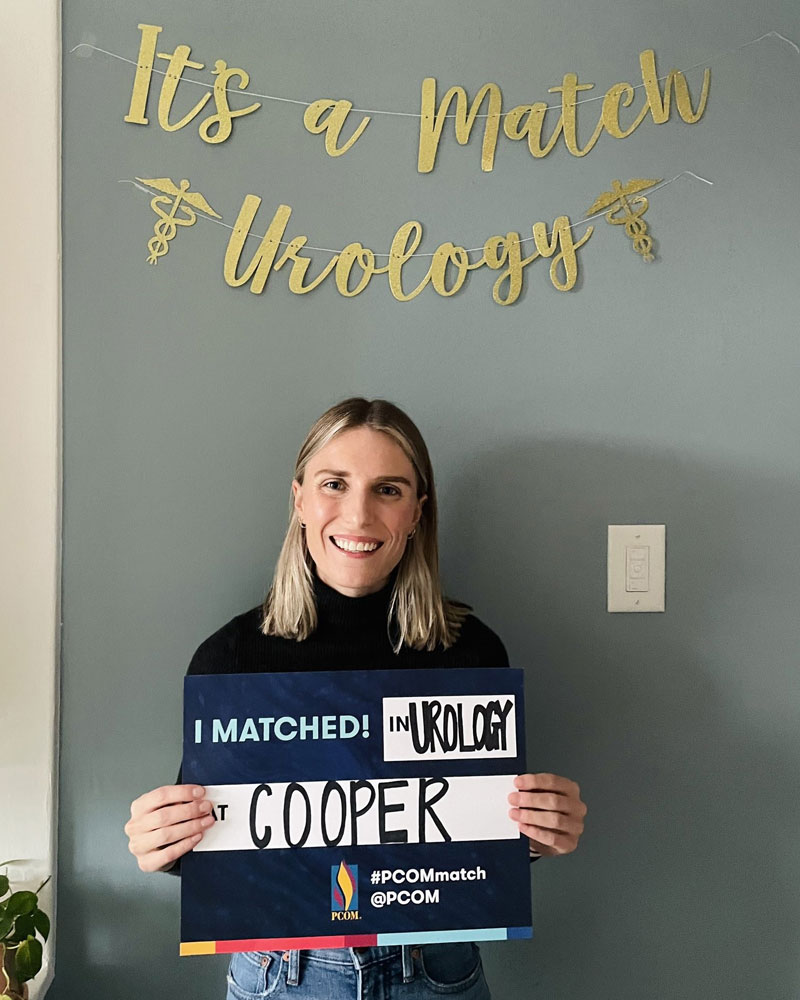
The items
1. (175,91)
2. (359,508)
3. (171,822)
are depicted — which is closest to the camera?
(171,822)

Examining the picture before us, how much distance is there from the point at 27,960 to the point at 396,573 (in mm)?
710

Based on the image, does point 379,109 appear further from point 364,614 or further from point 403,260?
point 364,614

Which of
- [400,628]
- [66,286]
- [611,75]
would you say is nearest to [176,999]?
[400,628]

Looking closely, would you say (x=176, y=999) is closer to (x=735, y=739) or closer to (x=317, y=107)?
(x=735, y=739)

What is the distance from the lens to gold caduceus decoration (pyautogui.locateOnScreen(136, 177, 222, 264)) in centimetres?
138

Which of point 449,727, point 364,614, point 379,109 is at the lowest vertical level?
point 449,727

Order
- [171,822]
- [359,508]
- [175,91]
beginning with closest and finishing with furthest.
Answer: [171,822] → [359,508] → [175,91]

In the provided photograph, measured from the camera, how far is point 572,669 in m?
1.44

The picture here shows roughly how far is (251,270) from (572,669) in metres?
0.79

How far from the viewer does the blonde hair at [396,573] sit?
125 centimetres

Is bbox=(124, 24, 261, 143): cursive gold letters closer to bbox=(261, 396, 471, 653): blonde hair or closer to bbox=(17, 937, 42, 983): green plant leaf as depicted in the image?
bbox=(261, 396, 471, 653): blonde hair

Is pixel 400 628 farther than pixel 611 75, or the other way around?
pixel 611 75

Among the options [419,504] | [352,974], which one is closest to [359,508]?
[419,504]

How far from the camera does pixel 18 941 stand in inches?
48.4
